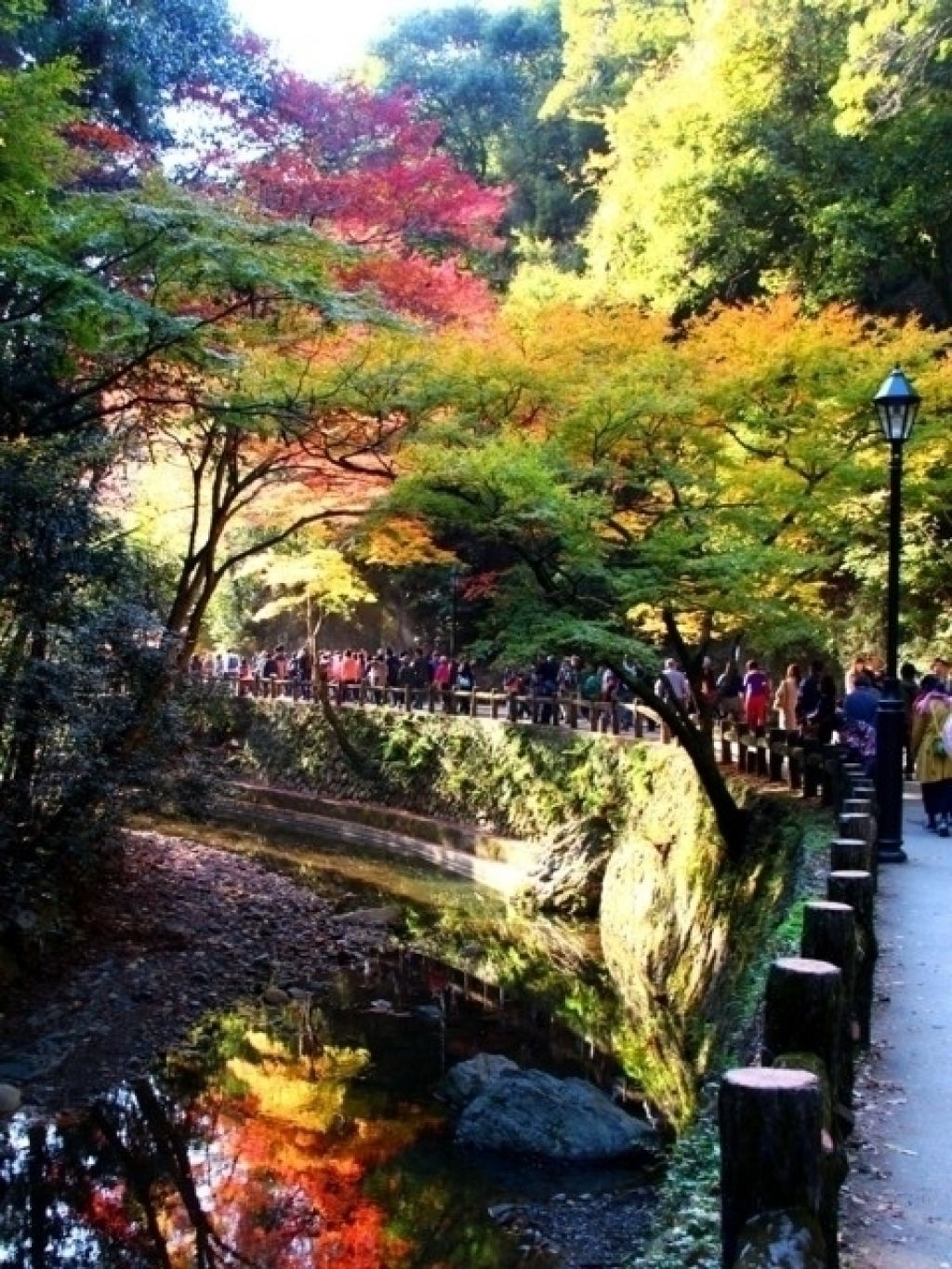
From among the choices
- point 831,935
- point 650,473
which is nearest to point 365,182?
point 650,473

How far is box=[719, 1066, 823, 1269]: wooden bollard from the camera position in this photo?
285 centimetres

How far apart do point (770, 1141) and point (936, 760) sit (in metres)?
9.40

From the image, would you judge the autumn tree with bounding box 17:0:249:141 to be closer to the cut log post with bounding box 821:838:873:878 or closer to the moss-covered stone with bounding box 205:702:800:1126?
the moss-covered stone with bounding box 205:702:800:1126

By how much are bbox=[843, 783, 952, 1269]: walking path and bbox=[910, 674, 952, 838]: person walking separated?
3009 mm

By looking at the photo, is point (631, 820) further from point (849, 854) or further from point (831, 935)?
point (831, 935)

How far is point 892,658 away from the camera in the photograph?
991 centimetres

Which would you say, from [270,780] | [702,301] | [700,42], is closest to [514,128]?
[700,42]

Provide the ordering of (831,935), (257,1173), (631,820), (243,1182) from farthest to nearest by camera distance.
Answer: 1. (631,820)
2. (257,1173)
3. (243,1182)
4. (831,935)

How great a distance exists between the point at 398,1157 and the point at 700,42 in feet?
72.3

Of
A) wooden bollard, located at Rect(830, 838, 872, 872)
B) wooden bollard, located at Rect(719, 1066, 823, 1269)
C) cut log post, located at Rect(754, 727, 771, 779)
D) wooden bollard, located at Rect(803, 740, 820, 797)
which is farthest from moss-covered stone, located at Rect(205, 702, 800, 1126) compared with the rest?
wooden bollard, located at Rect(719, 1066, 823, 1269)

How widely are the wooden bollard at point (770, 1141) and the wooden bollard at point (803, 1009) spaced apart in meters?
0.76

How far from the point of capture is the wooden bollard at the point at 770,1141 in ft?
9.36

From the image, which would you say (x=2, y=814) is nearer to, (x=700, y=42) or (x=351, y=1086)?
(x=351, y=1086)

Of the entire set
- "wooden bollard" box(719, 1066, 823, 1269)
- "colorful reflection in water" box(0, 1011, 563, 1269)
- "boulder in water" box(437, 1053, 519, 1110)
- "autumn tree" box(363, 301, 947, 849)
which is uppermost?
"autumn tree" box(363, 301, 947, 849)
